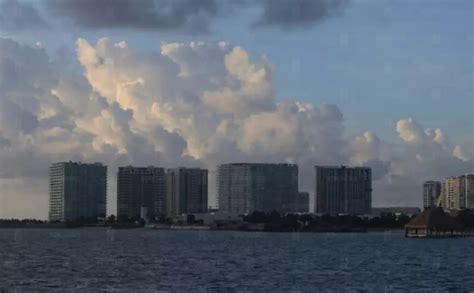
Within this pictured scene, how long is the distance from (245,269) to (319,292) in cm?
3110

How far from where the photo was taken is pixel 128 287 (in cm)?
8925

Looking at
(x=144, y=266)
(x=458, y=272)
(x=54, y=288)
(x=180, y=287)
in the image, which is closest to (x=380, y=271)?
(x=458, y=272)

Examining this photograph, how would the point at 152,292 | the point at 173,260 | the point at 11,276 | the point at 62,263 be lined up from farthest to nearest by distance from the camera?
the point at 173,260
the point at 62,263
the point at 11,276
the point at 152,292

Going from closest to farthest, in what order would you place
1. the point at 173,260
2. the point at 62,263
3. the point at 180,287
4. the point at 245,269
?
the point at 180,287
the point at 245,269
the point at 62,263
the point at 173,260

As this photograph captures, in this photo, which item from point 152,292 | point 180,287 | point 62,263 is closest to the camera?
point 152,292

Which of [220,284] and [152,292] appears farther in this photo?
Result: [220,284]

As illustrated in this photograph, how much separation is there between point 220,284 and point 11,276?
24.0 m

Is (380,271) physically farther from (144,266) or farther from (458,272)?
(144,266)

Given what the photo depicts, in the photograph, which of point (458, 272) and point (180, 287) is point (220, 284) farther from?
point (458, 272)

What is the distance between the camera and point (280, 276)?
10744cm

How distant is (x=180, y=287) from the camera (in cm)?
8988

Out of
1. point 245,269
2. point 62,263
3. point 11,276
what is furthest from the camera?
point 62,263

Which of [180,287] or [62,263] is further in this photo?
[62,263]

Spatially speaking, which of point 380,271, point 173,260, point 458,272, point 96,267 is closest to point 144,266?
point 96,267
